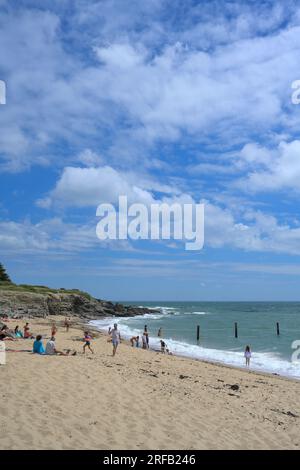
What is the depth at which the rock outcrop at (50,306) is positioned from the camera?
183ft

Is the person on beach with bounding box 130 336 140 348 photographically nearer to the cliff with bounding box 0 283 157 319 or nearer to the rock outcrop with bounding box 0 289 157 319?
the rock outcrop with bounding box 0 289 157 319

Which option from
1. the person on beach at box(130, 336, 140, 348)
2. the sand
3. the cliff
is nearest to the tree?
the cliff

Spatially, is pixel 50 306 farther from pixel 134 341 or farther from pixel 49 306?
pixel 134 341

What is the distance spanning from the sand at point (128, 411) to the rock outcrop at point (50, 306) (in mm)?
36368

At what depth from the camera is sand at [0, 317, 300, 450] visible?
8.11 metres

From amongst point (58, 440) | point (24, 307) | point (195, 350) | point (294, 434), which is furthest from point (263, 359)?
point (24, 307)

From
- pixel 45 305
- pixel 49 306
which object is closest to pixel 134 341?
pixel 45 305

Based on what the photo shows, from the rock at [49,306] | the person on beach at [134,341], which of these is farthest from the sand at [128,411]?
the rock at [49,306]

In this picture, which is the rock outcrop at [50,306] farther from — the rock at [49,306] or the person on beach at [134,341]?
the person on beach at [134,341]

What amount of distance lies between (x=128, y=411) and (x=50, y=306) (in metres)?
59.8

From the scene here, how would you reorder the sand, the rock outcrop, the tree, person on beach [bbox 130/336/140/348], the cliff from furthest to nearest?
the tree
the cliff
the rock outcrop
person on beach [bbox 130/336/140/348]
the sand

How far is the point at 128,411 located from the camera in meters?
10.0

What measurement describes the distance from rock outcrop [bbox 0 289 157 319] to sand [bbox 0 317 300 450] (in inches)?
1432
